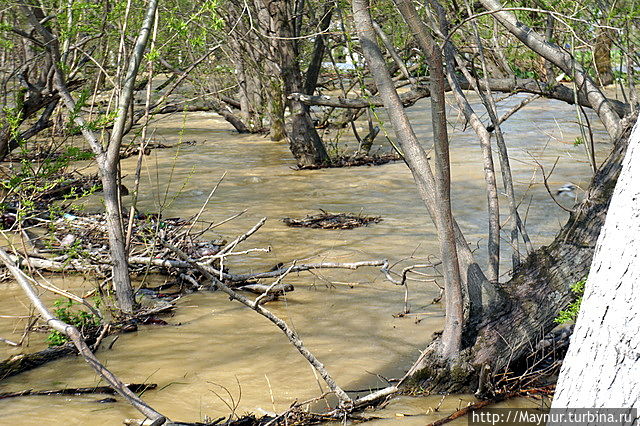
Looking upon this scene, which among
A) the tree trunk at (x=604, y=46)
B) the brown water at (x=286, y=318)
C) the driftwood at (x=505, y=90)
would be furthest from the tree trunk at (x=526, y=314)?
the driftwood at (x=505, y=90)

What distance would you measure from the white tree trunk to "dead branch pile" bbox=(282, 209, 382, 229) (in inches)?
258

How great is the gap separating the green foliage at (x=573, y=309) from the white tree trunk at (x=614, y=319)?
2121mm

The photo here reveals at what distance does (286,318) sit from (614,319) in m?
4.12

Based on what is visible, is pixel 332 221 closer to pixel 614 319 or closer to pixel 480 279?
pixel 480 279

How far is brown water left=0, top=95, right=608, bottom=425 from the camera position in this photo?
4.04 metres

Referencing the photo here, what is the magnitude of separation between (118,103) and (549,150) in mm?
8764

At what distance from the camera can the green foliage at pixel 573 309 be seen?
3.49 m

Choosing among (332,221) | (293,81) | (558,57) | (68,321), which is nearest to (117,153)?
(68,321)

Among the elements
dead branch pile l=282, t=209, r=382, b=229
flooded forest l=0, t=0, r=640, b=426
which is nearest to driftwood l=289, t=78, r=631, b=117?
flooded forest l=0, t=0, r=640, b=426

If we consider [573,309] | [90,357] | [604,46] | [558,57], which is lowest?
[573,309]

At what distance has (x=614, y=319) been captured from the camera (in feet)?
4.49

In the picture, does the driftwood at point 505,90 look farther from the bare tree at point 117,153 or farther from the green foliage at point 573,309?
the green foliage at point 573,309

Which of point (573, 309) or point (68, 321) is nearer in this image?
point (573, 309)

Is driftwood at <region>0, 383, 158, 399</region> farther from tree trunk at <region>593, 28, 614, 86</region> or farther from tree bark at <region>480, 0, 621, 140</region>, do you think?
tree trunk at <region>593, 28, 614, 86</region>
